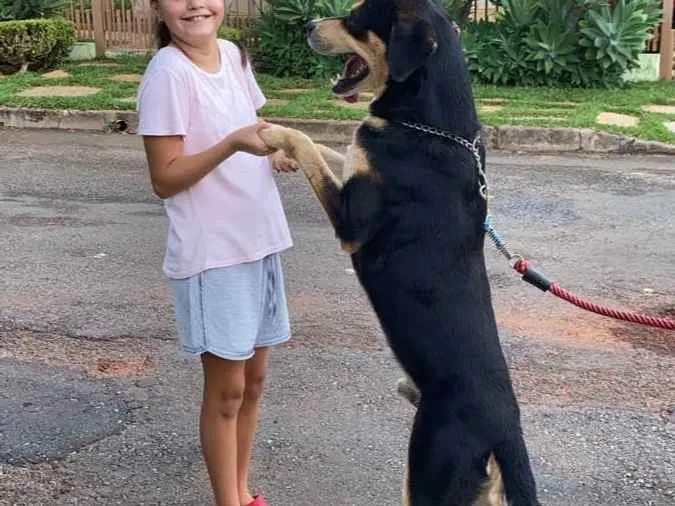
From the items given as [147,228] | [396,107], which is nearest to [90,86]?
[147,228]

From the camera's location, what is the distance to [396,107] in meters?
2.87

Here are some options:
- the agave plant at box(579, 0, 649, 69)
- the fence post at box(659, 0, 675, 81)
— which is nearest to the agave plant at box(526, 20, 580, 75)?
the agave plant at box(579, 0, 649, 69)

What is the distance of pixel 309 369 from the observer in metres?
4.79

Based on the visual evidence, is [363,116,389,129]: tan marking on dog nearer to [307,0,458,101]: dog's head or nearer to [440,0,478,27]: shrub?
[307,0,458,101]: dog's head

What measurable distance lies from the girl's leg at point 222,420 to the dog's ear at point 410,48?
3.55 feet

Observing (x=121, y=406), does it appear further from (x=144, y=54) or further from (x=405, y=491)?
(x=144, y=54)

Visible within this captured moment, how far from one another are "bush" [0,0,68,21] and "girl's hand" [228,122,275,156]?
13.9 meters

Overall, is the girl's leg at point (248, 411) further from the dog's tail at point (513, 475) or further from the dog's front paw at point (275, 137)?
the dog's tail at point (513, 475)

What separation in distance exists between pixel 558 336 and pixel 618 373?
0.53 m

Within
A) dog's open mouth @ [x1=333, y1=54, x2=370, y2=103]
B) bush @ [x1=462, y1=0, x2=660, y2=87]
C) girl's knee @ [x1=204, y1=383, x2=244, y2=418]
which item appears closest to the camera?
dog's open mouth @ [x1=333, y1=54, x2=370, y2=103]

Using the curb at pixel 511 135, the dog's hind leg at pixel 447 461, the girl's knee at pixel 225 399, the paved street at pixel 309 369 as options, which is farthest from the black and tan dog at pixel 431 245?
the curb at pixel 511 135

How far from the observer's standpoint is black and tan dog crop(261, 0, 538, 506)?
268 centimetres

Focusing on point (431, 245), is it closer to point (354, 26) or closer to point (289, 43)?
point (354, 26)

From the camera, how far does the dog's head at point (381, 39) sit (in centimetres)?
279
